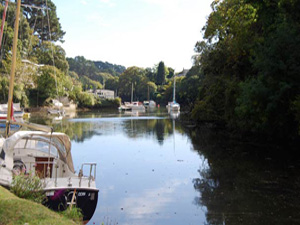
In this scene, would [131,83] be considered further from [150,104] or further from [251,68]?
[251,68]

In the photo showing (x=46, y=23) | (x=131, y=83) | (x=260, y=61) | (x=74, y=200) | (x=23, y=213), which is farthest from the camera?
(x=131, y=83)

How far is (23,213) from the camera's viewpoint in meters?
8.30

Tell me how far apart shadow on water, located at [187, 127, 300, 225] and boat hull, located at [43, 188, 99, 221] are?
3.82 meters

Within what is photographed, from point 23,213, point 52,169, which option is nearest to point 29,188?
point 23,213

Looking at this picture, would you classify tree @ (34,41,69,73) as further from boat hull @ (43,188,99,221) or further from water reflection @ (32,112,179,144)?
boat hull @ (43,188,99,221)

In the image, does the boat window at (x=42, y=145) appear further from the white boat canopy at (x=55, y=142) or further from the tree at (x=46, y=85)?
the tree at (x=46, y=85)

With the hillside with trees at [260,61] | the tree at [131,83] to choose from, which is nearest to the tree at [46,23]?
the tree at [131,83]

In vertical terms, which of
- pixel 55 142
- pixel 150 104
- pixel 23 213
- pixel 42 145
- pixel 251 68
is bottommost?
pixel 23 213

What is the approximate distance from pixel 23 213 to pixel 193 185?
9266mm

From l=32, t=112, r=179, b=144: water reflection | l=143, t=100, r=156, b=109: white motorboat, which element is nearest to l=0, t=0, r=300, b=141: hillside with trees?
l=32, t=112, r=179, b=144: water reflection

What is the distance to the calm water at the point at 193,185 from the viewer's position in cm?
1198

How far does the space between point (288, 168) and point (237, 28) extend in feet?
45.6

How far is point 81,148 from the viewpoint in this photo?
88.3ft

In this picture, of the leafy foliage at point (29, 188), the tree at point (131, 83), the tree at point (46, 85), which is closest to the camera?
the leafy foliage at point (29, 188)
